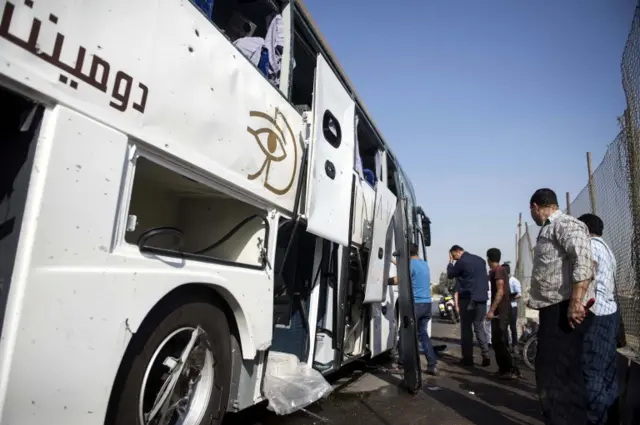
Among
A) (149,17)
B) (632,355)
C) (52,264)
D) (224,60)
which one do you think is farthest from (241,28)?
(632,355)

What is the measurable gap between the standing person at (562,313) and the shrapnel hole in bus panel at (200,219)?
7.01 feet

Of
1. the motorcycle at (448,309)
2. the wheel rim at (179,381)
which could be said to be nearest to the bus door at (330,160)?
the wheel rim at (179,381)

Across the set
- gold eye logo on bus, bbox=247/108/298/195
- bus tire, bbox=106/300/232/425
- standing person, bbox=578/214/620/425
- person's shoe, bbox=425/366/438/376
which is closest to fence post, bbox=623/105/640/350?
standing person, bbox=578/214/620/425

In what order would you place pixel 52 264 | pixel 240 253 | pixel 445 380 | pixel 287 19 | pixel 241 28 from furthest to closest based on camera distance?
pixel 445 380 → pixel 241 28 → pixel 287 19 → pixel 240 253 → pixel 52 264

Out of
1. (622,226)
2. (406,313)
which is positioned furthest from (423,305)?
(622,226)

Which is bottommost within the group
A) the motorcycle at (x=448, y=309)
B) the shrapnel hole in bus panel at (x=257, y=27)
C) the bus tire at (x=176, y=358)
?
the motorcycle at (x=448, y=309)

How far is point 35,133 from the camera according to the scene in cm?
137

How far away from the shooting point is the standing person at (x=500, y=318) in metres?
5.62

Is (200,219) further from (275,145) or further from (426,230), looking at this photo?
(426,230)

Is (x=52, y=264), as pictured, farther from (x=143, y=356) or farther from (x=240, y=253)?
(x=240, y=253)

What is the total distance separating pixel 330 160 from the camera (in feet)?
11.5

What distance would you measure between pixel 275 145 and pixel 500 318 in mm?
4628

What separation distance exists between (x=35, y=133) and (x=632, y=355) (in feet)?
15.6

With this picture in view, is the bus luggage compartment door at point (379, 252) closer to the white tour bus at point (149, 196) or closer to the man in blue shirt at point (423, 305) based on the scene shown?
the man in blue shirt at point (423, 305)
